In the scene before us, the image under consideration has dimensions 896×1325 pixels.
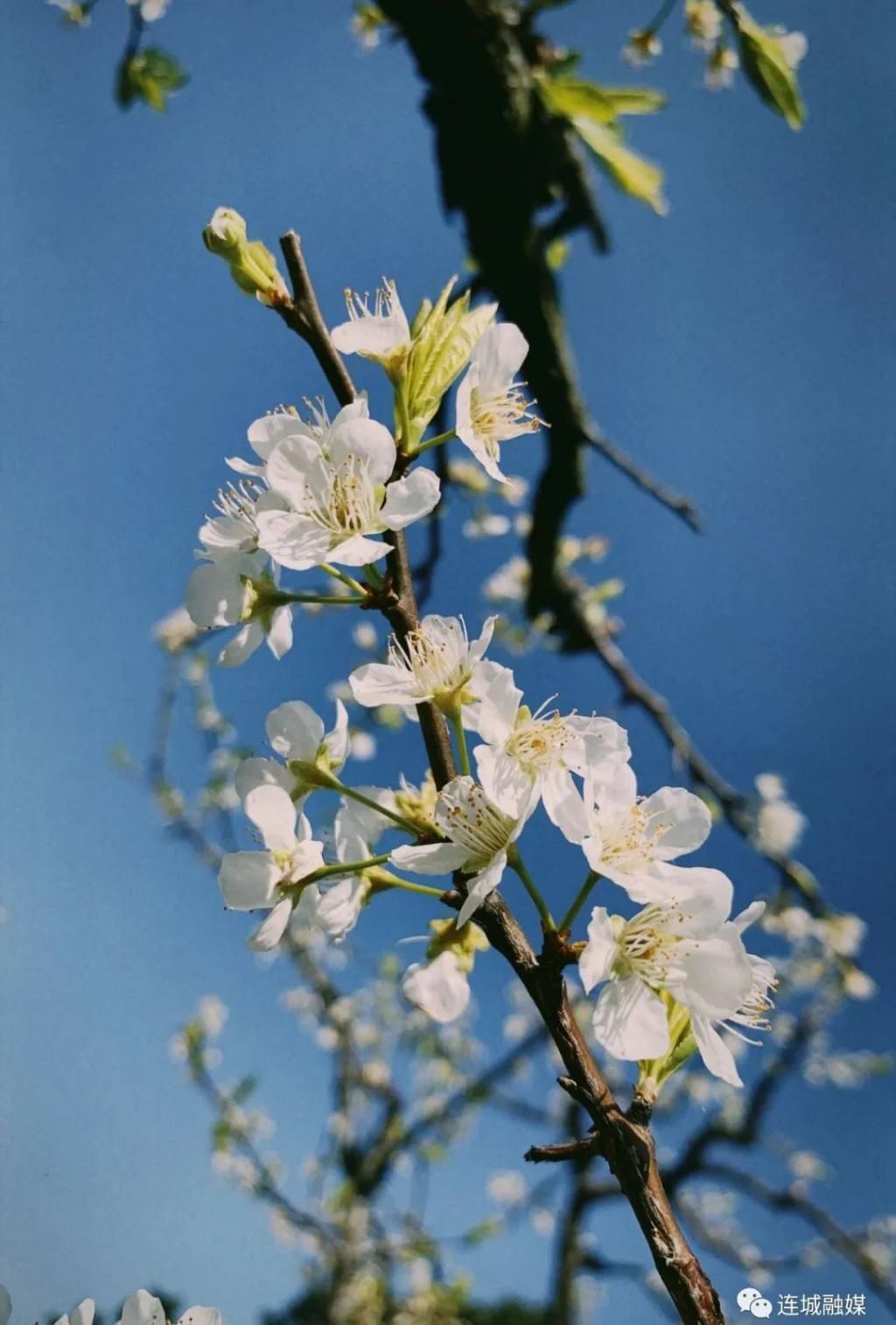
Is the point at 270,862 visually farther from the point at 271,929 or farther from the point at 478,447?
the point at 478,447

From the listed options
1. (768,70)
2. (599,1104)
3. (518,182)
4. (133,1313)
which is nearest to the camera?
(599,1104)

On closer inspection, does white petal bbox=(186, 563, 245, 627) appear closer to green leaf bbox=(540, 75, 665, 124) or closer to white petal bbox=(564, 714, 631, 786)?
white petal bbox=(564, 714, 631, 786)

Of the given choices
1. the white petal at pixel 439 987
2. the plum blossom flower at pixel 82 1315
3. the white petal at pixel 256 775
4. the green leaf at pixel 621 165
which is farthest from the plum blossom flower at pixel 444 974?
the green leaf at pixel 621 165

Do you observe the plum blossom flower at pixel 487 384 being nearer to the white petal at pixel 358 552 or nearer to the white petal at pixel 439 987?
the white petal at pixel 358 552

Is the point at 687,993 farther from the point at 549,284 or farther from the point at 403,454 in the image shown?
the point at 549,284

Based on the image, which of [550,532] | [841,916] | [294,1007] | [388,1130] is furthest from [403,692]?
[294,1007]

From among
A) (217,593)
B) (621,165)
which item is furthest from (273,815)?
(621,165)
